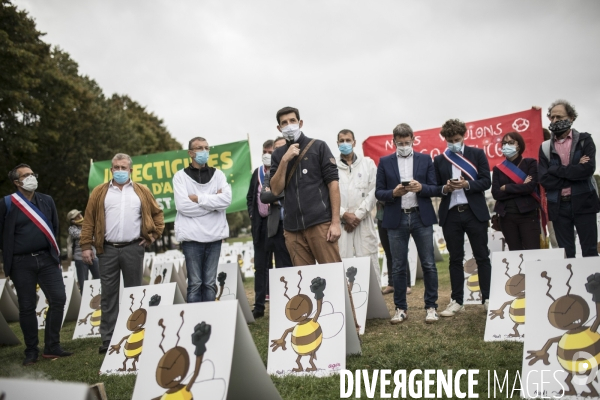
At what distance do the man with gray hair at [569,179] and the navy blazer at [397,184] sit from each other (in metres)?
1.15

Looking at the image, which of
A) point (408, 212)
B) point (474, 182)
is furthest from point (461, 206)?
point (408, 212)

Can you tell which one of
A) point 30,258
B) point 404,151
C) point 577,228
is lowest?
point 30,258

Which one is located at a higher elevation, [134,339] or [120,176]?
[120,176]

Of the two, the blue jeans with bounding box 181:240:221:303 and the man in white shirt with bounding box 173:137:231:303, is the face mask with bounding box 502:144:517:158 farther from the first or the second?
the blue jeans with bounding box 181:240:221:303

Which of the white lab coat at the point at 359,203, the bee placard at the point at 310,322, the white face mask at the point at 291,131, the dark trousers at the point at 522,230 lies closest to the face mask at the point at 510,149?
the dark trousers at the point at 522,230

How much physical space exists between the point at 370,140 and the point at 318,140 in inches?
257

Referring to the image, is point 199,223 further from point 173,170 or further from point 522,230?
point 173,170

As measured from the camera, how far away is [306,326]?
417cm

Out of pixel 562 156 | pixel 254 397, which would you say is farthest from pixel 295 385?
pixel 562 156

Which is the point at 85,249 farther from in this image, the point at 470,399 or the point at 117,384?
the point at 470,399

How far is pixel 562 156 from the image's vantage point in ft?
17.9

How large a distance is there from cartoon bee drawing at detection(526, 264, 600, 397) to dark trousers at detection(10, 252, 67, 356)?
4.96 m

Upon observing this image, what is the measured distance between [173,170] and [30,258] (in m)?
6.42

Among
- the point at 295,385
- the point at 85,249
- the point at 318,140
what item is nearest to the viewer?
the point at 295,385
